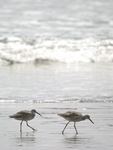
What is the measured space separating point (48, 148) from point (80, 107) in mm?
6392

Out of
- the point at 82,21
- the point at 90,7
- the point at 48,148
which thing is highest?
the point at 90,7

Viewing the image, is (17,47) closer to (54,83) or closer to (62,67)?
(62,67)

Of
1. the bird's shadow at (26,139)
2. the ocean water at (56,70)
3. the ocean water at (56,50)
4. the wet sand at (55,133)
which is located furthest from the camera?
the ocean water at (56,50)

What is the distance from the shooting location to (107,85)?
63.2ft

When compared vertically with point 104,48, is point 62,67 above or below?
below

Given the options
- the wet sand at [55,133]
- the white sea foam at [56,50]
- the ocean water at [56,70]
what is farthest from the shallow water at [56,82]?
the wet sand at [55,133]

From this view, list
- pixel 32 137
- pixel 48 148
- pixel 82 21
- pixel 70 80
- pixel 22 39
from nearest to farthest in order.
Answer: pixel 48 148
pixel 32 137
pixel 70 80
pixel 22 39
pixel 82 21

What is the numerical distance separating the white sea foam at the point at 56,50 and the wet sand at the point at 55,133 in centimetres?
1584

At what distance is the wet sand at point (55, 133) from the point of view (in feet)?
23.9

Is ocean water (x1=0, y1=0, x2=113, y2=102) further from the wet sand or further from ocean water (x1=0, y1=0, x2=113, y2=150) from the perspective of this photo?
the wet sand

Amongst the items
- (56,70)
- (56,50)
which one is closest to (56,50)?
(56,50)

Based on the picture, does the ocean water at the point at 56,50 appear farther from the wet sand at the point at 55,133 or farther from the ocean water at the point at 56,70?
the wet sand at the point at 55,133

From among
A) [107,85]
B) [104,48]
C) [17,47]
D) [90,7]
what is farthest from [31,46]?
[90,7]

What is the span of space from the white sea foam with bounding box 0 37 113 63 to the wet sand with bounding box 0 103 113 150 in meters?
15.8
